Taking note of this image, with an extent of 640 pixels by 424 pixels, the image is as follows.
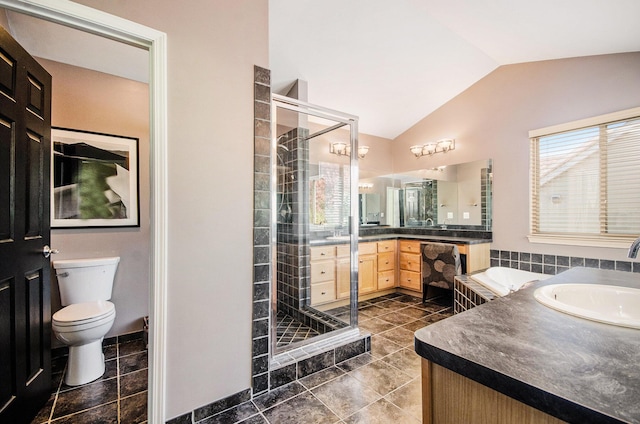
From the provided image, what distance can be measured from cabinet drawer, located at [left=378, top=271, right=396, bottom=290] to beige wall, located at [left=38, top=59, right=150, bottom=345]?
2.86m

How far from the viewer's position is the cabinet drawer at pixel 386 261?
4016 mm

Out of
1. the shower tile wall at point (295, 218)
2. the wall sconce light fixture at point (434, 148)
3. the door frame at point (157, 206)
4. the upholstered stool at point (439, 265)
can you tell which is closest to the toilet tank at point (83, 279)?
the door frame at point (157, 206)

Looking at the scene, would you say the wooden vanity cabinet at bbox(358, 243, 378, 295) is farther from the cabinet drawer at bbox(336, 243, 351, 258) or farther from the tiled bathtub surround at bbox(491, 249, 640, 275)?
the tiled bathtub surround at bbox(491, 249, 640, 275)

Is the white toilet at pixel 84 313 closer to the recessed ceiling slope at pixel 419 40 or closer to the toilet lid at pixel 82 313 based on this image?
the toilet lid at pixel 82 313

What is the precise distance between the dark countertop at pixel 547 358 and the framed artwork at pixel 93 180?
109 inches

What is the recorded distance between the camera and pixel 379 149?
15.7 ft

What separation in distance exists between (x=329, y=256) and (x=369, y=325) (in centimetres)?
86

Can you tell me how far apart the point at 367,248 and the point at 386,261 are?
0.44 m

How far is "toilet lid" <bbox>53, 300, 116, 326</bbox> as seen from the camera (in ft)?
6.06

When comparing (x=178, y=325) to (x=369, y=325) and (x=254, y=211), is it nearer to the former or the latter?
(x=254, y=211)

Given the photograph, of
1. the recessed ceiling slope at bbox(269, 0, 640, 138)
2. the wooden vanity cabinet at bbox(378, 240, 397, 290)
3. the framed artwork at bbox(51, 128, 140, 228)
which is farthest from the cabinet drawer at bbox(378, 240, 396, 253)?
the framed artwork at bbox(51, 128, 140, 228)

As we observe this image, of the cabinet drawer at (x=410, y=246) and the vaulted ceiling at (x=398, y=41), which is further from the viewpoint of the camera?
the cabinet drawer at (x=410, y=246)

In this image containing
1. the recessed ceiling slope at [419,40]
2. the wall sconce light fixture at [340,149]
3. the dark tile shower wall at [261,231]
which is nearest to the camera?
the dark tile shower wall at [261,231]

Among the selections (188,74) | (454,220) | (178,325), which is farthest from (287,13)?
(454,220)
